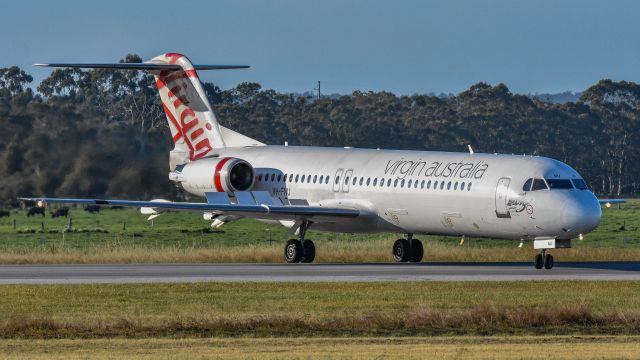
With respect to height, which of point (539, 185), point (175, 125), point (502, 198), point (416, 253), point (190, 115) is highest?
point (190, 115)

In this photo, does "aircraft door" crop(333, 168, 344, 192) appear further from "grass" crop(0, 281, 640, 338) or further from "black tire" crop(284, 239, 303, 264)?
"grass" crop(0, 281, 640, 338)

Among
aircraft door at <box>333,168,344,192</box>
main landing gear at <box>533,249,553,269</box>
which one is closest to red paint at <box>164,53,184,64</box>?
aircraft door at <box>333,168,344,192</box>

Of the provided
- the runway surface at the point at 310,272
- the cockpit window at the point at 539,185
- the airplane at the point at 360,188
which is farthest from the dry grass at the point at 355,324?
the cockpit window at the point at 539,185

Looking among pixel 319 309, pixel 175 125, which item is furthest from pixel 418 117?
pixel 319 309

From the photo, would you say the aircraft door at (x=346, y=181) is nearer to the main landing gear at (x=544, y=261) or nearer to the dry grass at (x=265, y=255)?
the dry grass at (x=265, y=255)

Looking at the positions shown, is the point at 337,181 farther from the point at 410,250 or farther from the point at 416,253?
the point at 416,253

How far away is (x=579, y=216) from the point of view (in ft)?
129

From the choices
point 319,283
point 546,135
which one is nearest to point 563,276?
point 319,283

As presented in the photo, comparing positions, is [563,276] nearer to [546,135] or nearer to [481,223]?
[481,223]

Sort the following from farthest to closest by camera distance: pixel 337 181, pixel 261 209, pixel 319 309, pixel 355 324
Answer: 1. pixel 337 181
2. pixel 261 209
3. pixel 319 309
4. pixel 355 324

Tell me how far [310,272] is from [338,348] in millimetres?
17743

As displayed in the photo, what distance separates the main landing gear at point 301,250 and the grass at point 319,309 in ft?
34.6

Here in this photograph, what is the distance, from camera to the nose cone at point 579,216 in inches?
1544

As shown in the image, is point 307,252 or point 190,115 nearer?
point 307,252
